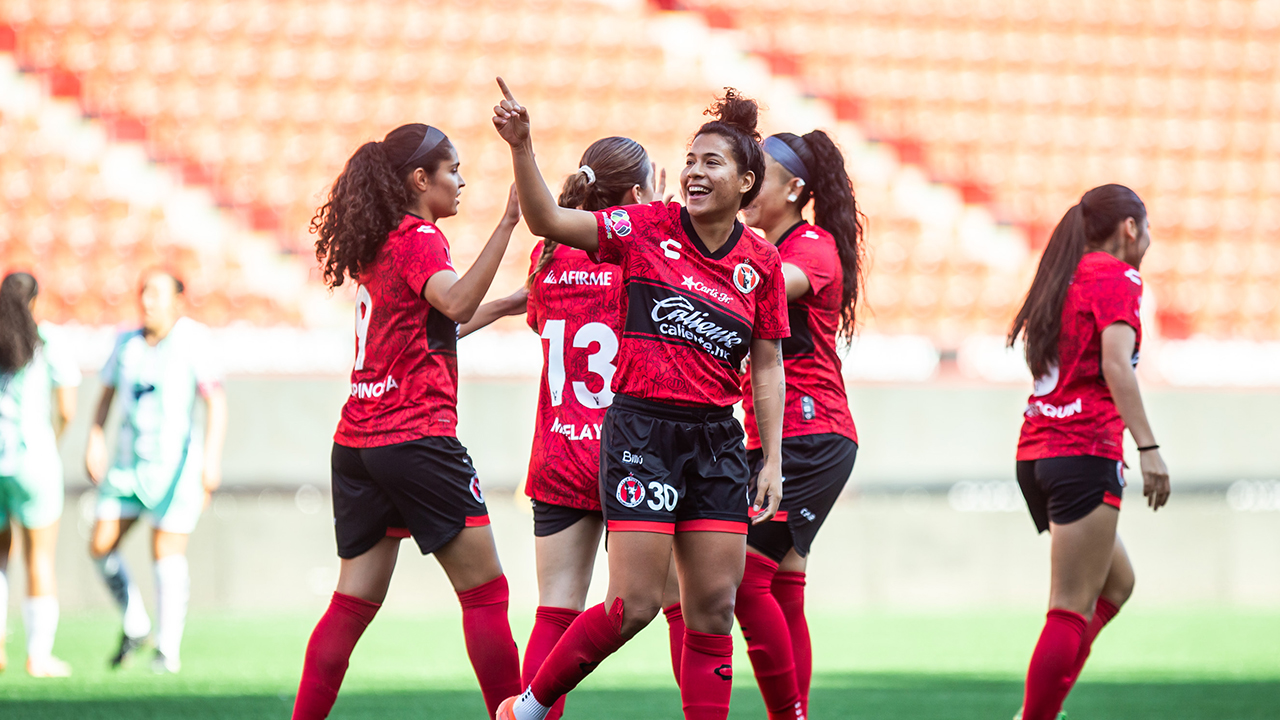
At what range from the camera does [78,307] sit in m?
9.66

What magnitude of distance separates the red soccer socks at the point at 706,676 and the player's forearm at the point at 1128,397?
63.8 inches

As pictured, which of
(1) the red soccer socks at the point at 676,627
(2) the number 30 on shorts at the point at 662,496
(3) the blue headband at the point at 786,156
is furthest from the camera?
(3) the blue headband at the point at 786,156

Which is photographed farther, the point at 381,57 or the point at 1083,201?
the point at 381,57

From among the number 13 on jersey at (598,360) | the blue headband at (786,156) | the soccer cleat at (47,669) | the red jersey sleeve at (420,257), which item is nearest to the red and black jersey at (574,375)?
the number 13 on jersey at (598,360)

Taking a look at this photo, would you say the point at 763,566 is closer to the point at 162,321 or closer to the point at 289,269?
the point at 162,321

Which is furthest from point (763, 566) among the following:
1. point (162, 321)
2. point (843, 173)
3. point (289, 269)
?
point (289, 269)

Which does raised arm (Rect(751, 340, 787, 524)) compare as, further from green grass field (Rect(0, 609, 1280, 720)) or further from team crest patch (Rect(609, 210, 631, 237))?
green grass field (Rect(0, 609, 1280, 720))

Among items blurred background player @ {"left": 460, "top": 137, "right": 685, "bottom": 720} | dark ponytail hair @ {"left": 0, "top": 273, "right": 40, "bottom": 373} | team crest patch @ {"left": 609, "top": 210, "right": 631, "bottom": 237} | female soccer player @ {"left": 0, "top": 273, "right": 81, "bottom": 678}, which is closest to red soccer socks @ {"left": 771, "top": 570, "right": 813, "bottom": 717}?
blurred background player @ {"left": 460, "top": 137, "right": 685, "bottom": 720}

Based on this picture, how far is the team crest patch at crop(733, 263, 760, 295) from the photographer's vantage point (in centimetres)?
359

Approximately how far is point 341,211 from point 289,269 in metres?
6.57

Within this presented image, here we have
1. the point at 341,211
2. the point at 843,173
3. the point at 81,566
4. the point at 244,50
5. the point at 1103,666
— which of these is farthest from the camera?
the point at 244,50

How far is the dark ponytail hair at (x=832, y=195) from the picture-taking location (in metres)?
4.66

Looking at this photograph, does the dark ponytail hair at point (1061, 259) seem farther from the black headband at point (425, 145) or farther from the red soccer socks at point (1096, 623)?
the black headband at point (425, 145)

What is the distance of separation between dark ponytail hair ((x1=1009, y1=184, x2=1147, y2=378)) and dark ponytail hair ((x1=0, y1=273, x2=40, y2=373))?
4.75 m
